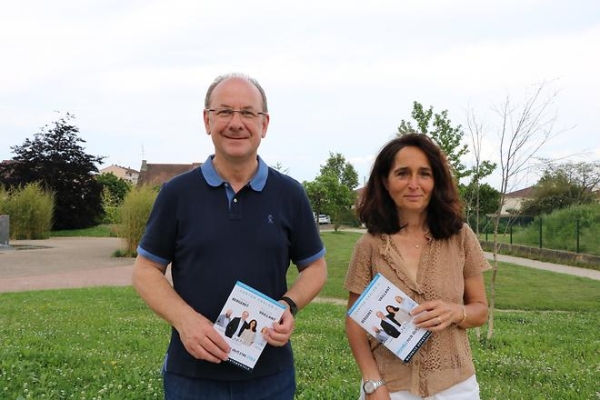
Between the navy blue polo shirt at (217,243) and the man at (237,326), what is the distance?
13cm

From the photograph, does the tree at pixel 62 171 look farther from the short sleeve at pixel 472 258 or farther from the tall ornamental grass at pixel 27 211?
the short sleeve at pixel 472 258

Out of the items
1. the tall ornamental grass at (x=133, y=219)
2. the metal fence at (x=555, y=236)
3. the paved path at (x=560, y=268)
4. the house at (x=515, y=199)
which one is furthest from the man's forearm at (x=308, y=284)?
the tall ornamental grass at (x=133, y=219)

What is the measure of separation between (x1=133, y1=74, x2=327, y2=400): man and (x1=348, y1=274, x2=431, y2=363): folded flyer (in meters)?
0.26

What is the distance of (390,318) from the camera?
2182 millimetres

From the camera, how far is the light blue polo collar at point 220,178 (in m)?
2.25

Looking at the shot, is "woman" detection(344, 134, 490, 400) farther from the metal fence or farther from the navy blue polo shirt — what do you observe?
the metal fence

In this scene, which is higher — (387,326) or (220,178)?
(220,178)

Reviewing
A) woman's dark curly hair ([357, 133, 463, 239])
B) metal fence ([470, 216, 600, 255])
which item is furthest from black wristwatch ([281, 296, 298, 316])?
metal fence ([470, 216, 600, 255])

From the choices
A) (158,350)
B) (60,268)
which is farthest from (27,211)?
(158,350)

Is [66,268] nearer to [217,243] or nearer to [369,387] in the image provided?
[217,243]

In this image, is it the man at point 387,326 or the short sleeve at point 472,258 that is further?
the short sleeve at point 472,258

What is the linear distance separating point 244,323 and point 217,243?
32 cm

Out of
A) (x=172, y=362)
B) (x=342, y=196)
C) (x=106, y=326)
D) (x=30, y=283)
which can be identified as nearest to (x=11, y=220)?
(x=30, y=283)

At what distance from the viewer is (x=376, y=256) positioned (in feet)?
7.59
